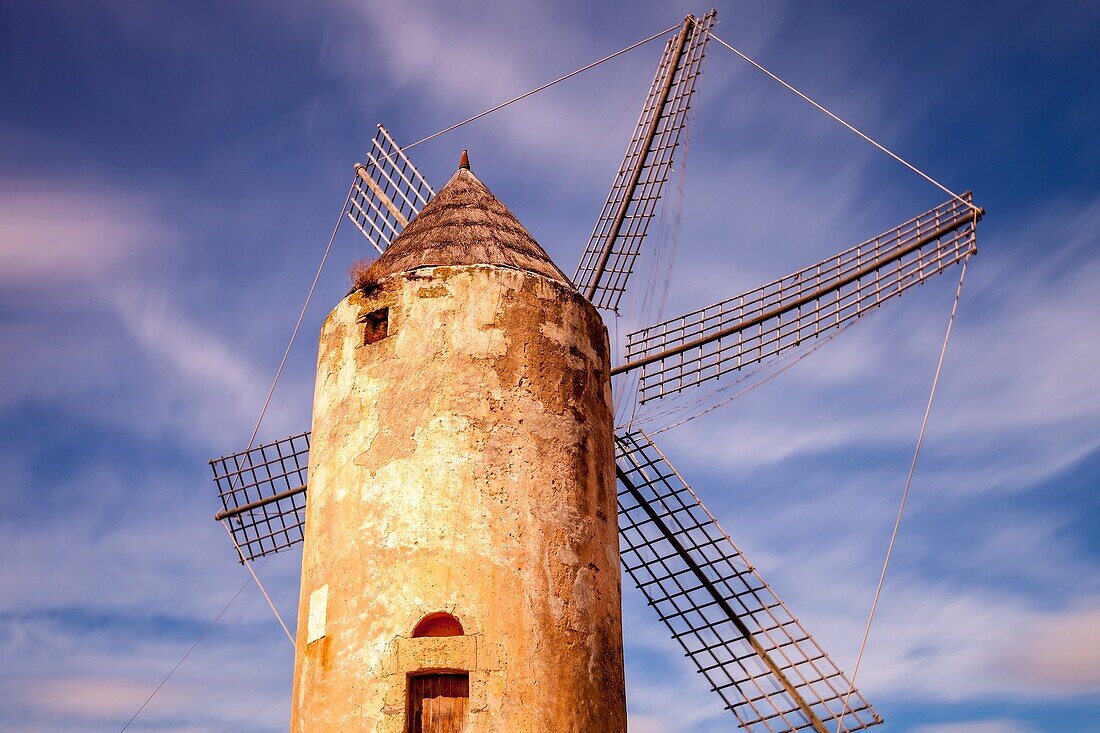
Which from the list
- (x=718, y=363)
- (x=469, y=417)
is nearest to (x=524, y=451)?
(x=469, y=417)

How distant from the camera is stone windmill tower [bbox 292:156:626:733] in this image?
4.69 metres

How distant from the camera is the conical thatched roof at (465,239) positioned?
5727mm

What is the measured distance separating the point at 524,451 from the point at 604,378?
2.65ft

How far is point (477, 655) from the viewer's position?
4.65 m

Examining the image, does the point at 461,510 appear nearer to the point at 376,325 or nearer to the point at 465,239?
the point at 376,325

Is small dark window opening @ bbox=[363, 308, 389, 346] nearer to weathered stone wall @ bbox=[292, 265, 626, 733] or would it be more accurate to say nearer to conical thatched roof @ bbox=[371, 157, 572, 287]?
weathered stone wall @ bbox=[292, 265, 626, 733]

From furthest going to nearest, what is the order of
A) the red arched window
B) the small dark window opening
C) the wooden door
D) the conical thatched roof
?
the conical thatched roof, the small dark window opening, the red arched window, the wooden door

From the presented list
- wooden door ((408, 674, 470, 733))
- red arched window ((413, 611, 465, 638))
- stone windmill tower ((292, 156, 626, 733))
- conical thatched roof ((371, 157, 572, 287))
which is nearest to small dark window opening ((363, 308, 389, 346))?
stone windmill tower ((292, 156, 626, 733))

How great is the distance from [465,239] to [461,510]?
1.61m

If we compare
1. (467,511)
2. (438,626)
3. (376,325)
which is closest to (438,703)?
(438,626)

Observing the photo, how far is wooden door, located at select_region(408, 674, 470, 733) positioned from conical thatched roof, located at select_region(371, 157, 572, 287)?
1.97 meters

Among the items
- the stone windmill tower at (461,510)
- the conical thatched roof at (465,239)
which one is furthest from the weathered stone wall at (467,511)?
the conical thatched roof at (465,239)

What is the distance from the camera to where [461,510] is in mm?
4914

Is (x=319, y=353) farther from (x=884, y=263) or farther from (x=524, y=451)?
(x=884, y=263)
